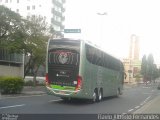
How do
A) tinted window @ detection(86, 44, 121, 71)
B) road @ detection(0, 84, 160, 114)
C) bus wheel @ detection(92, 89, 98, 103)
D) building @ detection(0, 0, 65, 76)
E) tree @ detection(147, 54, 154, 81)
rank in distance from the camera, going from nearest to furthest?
road @ detection(0, 84, 160, 114), tinted window @ detection(86, 44, 121, 71), bus wheel @ detection(92, 89, 98, 103), building @ detection(0, 0, 65, 76), tree @ detection(147, 54, 154, 81)

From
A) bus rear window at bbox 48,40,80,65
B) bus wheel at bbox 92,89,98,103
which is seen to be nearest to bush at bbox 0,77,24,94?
bus wheel at bbox 92,89,98,103

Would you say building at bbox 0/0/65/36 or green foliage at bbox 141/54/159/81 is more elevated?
building at bbox 0/0/65/36

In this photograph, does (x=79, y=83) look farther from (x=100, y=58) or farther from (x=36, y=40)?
(x=36, y=40)

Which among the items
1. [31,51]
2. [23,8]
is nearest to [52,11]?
[23,8]

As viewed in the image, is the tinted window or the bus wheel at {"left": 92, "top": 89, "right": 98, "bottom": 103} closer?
the tinted window

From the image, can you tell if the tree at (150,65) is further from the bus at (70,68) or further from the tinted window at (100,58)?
the bus at (70,68)

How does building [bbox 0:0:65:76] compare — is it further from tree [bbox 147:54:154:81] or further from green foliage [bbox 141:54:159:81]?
tree [bbox 147:54:154:81]

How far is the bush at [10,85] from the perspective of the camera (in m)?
29.7

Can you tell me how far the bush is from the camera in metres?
29.7

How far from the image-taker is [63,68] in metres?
22.7

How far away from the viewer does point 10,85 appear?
30.0 m

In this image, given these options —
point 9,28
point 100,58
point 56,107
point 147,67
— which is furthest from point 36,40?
point 147,67

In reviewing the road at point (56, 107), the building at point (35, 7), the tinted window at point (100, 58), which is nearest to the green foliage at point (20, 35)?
the tinted window at point (100, 58)

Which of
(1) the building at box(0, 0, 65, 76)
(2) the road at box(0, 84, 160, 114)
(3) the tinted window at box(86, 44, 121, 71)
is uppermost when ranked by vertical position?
(1) the building at box(0, 0, 65, 76)
